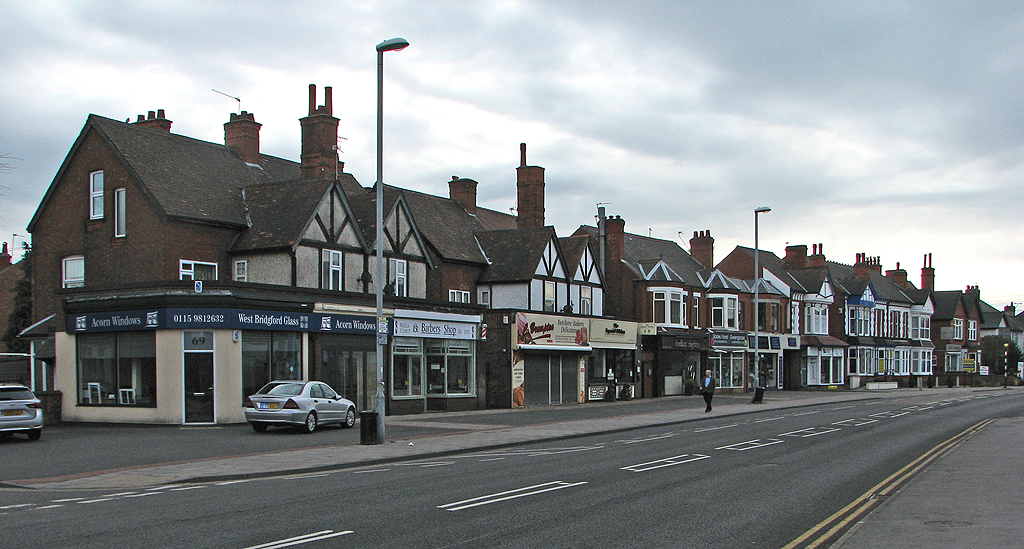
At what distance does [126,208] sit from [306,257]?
672cm

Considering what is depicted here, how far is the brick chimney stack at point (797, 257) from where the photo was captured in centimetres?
7119

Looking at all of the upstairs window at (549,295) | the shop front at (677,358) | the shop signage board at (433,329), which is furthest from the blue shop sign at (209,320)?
the shop front at (677,358)

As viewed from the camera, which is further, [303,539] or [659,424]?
[659,424]

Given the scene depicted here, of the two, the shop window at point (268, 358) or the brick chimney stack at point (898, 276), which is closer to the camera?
the shop window at point (268, 358)

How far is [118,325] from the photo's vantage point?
28.8m

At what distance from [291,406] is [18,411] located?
6.72 metres

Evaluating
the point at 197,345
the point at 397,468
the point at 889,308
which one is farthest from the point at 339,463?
the point at 889,308

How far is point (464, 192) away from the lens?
5172 centimetres

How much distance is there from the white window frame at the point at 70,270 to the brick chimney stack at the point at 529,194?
23069 millimetres

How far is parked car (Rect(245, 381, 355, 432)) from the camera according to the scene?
82.2ft

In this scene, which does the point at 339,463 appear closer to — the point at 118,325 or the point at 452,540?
the point at 452,540

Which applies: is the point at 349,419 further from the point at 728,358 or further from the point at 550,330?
the point at 728,358

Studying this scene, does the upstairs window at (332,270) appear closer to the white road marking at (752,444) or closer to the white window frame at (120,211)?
the white window frame at (120,211)

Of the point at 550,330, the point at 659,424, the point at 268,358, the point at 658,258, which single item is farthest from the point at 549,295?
the point at 268,358
